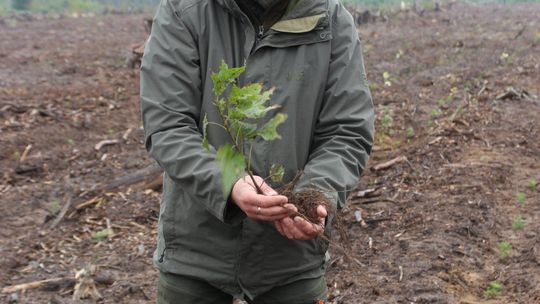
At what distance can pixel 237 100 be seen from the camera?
1914 millimetres

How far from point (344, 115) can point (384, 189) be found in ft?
12.3

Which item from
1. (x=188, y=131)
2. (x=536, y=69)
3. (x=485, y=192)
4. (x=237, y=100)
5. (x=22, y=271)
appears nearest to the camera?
(x=237, y=100)

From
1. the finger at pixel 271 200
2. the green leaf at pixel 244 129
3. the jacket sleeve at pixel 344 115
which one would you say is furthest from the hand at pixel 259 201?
the jacket sleeve at pixel 344 115

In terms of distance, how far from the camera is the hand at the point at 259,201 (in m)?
1.91

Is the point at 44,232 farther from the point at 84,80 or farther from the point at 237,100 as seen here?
the point at 84,80

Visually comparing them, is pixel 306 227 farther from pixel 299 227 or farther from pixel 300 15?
pixel 300 15

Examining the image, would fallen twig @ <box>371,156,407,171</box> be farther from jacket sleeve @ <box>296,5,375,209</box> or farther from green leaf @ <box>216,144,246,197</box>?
green leaf @ <box>216,144,246,197</box>

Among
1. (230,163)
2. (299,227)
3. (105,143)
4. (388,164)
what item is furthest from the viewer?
(105,143)

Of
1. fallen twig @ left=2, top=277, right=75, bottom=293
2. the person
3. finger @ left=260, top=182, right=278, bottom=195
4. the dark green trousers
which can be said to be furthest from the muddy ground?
finger @ left=260, top=182, right=278, bottom=195

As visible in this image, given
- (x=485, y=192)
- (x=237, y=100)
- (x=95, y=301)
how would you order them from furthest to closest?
(x=485, y=192), (x=95, y=301), (x=237, y=100)

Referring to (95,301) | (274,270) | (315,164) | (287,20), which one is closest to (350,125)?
(315,164)

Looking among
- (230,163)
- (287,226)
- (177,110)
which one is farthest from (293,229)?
(177,110)

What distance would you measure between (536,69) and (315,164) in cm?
1001

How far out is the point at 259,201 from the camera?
1924 millimetres
